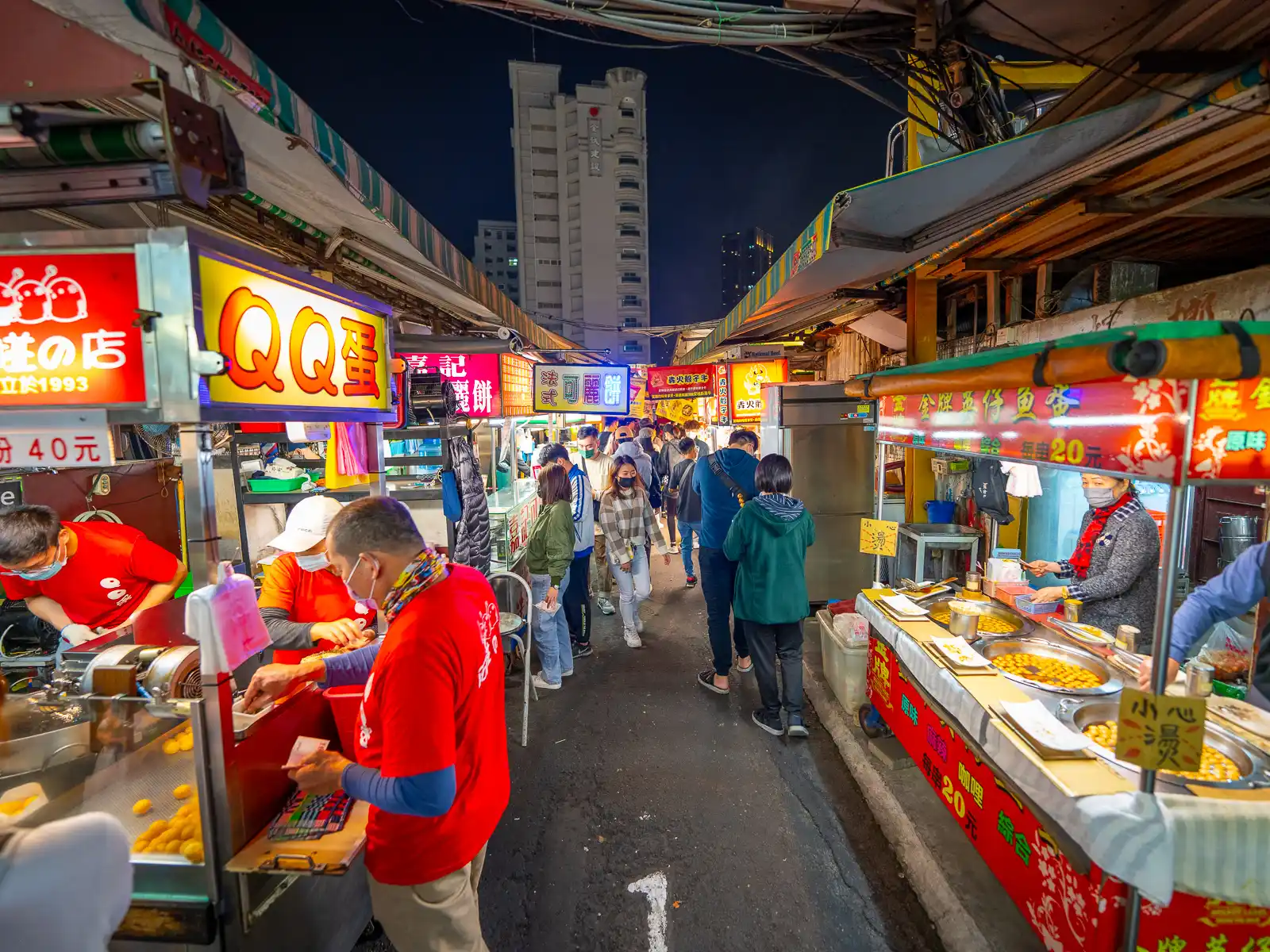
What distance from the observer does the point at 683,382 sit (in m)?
11.6

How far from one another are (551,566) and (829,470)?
14.1 feet

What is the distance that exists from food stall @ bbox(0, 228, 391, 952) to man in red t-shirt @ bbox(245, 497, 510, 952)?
29 centimetres

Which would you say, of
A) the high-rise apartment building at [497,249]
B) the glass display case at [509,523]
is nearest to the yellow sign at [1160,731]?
the glass display case at [509,523]

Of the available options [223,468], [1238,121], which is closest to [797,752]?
[1238,121]

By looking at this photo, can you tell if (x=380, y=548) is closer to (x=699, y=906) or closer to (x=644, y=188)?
(x=699, y=906)

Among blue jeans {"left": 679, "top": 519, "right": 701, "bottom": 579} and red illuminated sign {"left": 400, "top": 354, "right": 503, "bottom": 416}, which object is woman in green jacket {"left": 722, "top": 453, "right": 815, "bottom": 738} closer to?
red illuminated sign {"left": 400, "top": 354, "right": 503, "bottom": 416}

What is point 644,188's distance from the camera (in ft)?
159

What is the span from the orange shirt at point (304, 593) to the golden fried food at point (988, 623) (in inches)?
158

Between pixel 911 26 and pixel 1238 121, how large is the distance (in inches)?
87.8

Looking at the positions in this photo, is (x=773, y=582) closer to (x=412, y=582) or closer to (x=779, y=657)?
(x=779, y=657)

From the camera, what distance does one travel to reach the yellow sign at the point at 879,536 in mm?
4508

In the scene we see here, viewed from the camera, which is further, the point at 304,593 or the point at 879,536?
the point at 879,536

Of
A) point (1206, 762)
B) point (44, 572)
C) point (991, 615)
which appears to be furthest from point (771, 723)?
point (44, 572)

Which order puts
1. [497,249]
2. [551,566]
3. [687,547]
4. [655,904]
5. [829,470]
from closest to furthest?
[655,904] < [551,566] < [829,470] < [687,547] < [497,249]
